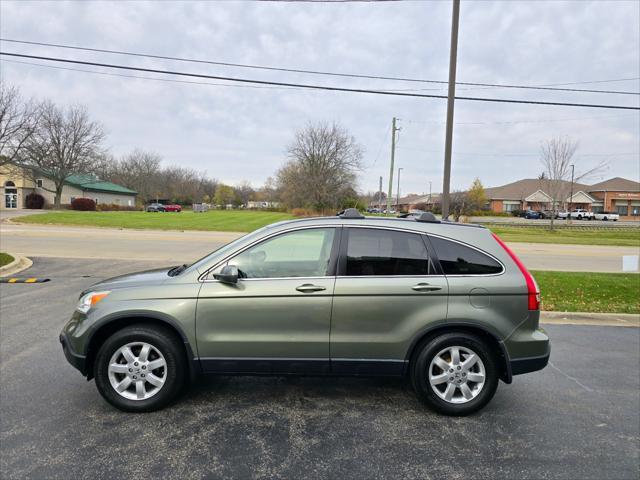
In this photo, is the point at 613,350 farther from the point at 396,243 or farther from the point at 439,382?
the point at 396,243

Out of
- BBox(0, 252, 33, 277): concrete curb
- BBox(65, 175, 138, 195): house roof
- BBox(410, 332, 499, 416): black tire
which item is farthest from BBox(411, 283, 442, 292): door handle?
BBox(65, 175, 138, 195): house roof

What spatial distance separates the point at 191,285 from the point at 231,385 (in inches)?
47.4

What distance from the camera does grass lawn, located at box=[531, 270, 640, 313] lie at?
6734mm

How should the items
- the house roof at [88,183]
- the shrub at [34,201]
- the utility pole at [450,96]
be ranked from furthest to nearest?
the house roof at [88,183] → the shrub at [34,201] → the utility pole at [450,96]

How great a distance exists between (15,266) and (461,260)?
11412 mm

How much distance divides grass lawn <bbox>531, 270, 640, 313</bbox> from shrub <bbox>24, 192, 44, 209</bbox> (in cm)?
6565

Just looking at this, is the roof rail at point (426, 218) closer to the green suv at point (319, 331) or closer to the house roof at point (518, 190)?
the green suv at point (319, 331)

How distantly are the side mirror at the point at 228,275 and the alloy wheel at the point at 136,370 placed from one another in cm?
84

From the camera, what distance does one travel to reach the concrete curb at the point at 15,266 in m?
9.05

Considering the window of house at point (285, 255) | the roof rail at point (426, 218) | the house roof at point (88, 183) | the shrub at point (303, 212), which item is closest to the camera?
the window of house at point (285, 255)

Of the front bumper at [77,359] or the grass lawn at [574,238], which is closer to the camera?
the front bumper at [77,359]

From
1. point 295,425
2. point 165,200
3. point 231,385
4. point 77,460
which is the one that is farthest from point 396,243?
point 165,200

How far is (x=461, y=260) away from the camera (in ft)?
10.6

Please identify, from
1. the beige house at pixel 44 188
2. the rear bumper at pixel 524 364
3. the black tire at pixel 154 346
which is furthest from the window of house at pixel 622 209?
the beige house at pixel 44 188
